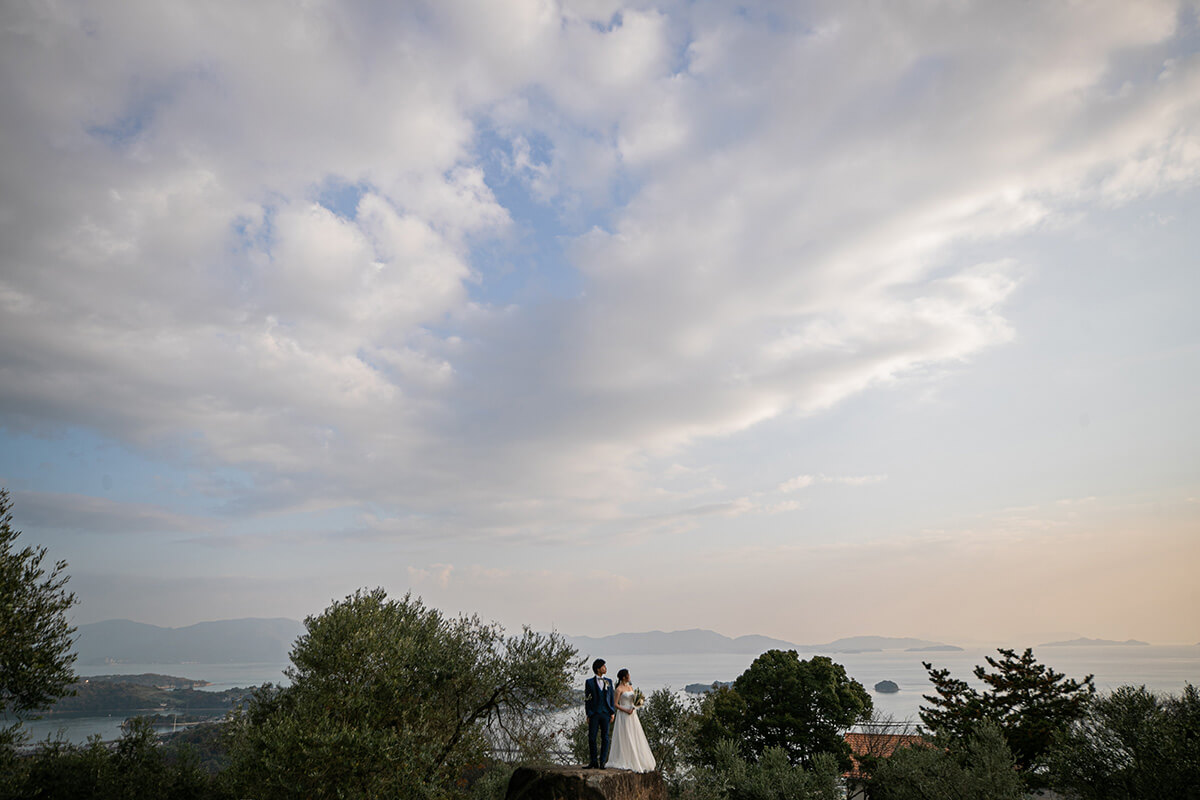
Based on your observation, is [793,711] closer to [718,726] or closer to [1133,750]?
[718,726]

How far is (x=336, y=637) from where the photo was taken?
62.4 feet

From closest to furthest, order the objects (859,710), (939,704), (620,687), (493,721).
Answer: (620,687)
(493,721)
(939,704)
(859,710)

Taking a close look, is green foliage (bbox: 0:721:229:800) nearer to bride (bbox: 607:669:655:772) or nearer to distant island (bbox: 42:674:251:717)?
bride (bbox: 607:669:655:772)

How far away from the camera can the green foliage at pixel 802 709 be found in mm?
40000

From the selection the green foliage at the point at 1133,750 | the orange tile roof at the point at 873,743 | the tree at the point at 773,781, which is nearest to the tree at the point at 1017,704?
the tree at the point at 773,781

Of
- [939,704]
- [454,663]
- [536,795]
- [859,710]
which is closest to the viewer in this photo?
[536,795]

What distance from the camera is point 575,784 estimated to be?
13531mm

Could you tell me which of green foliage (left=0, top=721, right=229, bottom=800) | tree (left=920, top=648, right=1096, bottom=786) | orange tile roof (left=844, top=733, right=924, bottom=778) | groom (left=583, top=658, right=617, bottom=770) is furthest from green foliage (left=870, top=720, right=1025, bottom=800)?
green foliage (left=0, top=721, right=229, bottom=800)

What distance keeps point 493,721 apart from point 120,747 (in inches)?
493

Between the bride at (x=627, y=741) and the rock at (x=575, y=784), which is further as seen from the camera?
the bride at (x=627, y=741)

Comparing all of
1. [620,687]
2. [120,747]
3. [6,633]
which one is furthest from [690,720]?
[6,633]

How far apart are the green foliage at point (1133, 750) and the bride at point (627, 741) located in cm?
1374

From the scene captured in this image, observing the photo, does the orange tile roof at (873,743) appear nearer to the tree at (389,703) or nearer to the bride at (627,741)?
the tree at (389,703)

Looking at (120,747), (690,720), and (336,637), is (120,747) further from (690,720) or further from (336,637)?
(690,720)
